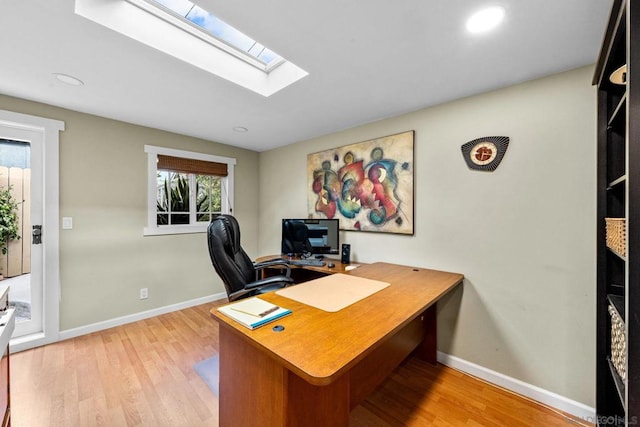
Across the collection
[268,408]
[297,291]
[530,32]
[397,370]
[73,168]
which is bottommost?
[397,370]

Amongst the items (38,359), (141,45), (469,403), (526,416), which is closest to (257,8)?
(141,45)

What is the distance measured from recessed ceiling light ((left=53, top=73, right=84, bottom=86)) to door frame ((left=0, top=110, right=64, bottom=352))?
2.45 ft

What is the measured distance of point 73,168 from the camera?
2453 millimetres

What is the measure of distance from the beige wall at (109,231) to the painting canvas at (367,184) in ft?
5.69

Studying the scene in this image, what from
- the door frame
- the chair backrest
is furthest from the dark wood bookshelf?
the door frame

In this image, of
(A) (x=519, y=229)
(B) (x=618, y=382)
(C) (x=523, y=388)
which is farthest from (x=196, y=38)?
(C) (x=523, y=388)

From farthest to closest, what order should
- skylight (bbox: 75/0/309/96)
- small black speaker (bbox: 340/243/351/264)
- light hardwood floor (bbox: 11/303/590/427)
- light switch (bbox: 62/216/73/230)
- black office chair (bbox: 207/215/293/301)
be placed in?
small black speaker (bbox: 340/243/351/264) < light switch (bbox: 62/216/73/230) < black office chair (bbox: 207/215/293/301) < light hardwood floor (bbox: 11/303/590/427) < skylight (bbox: 75/0/309/96)

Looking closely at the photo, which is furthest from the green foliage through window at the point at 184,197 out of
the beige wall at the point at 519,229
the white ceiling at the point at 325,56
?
the beige wall at the point at 519,229

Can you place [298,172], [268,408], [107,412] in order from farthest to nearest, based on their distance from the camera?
[298,172] → [107,412] → [268,408]

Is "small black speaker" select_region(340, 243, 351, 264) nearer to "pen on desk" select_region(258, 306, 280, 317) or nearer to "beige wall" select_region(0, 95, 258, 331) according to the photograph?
"pen on desk" select_region(258, 306, 280, 317)

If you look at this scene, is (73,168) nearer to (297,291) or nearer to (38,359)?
(38,359)

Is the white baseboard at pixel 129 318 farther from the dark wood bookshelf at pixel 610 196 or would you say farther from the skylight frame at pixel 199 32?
the dark wood bookshelf at pixel 610 196

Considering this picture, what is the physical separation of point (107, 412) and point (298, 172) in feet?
9.05

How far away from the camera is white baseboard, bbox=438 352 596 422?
157 centimetres
